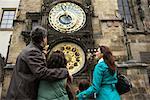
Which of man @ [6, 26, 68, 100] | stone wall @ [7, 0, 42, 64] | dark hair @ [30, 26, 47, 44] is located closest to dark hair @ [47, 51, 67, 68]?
man @ [6, 26, 68, 100]

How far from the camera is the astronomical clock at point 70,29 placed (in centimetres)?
854

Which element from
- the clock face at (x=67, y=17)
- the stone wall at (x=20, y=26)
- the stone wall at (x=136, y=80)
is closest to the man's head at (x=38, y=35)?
the stone wall at (x=136, y=80)

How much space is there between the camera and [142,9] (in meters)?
12.8

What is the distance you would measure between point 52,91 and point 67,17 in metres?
6.92

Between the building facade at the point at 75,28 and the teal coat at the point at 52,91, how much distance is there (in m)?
5.66

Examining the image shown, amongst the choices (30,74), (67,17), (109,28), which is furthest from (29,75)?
(109,28)

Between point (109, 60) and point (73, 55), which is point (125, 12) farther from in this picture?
point (109, 60)

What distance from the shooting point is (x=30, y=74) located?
2.43 m

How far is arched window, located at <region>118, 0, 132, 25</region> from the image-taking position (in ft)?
41.2

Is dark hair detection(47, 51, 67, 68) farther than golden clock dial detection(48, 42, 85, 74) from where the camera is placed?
No

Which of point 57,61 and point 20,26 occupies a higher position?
point 20,26

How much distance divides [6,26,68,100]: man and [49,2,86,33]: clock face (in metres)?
6.54

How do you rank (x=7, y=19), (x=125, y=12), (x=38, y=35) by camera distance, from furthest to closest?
(x=7, y=19), (x=125, y=12), (x=38, y=35)

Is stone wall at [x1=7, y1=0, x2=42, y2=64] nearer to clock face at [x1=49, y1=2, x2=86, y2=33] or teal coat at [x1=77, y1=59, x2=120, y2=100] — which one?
clock face at [x1=49, y1=2, x2=86, y2=33]
